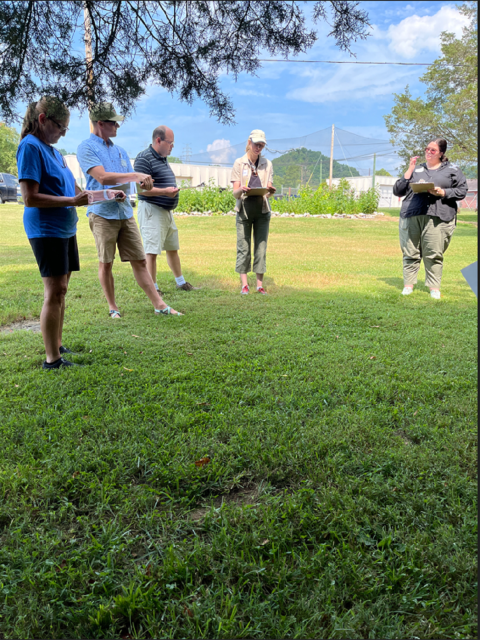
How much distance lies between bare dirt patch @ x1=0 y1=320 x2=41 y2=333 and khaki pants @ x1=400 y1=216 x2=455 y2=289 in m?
4.71

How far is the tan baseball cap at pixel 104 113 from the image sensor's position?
99.2 inches

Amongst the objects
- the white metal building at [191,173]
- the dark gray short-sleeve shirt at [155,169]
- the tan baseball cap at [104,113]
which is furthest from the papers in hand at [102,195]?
the dark gray short-sleeve shirt at [155,169]

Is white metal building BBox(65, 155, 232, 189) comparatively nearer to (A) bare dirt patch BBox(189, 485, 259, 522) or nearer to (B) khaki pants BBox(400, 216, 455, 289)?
(A) bare dirt patch BBox(189, 485, 259, 522)

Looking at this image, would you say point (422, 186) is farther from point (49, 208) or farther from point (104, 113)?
point (49, 208)

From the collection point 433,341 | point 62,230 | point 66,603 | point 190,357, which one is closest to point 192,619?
point 66,603

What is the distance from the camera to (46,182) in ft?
10.3

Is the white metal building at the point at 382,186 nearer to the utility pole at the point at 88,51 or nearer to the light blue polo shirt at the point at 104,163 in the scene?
the light blue polo shirt at the point at 104,163

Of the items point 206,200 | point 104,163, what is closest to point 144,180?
point 104,163

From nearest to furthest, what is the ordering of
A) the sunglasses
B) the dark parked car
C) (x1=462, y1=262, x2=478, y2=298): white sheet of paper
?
1. (x1=462, y1=262, x2=478, y2=298): white sheet of paper
2. the sunglasses
3. the dark parked car

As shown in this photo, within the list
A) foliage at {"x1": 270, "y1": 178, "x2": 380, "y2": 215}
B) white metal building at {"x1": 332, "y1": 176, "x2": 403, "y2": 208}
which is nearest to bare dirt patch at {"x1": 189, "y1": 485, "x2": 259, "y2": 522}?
foliage at {"x1": 270, "y1": 178, "x2": 380, "y2": 215}

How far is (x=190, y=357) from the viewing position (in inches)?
146

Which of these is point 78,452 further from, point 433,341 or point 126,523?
point 433,341

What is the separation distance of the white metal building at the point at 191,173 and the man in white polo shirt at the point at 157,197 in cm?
18

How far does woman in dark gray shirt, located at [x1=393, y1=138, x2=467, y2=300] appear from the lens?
5613 mm
